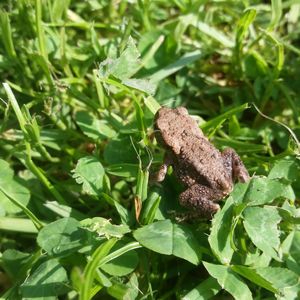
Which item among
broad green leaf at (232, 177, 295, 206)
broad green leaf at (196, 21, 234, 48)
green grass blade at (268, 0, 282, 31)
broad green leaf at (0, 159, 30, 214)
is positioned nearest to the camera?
broad green leaf at (232, 177, 295, 206)

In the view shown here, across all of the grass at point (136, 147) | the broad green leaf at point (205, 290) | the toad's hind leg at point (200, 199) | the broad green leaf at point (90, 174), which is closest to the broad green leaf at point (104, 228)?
the grass at point (136, 147)

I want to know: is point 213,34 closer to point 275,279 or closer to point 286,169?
point 286,169

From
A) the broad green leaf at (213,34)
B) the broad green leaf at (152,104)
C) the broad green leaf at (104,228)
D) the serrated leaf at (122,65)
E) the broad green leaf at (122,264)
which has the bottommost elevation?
the broad green leaf at (122,264)

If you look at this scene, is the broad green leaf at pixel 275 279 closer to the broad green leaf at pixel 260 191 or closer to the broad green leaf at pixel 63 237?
the broad green leaf at pixel 260 191

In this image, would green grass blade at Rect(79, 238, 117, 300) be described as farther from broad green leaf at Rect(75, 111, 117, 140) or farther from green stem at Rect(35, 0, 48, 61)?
green stem at Rect(35, 0, 48, 61)

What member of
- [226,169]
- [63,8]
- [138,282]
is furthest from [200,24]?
[138,282]

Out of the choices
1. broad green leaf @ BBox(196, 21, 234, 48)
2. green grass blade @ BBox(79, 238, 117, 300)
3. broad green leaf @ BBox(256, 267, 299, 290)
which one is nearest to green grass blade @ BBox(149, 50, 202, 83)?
broad green leaf @ BBox(196, 21, 234, 48)
